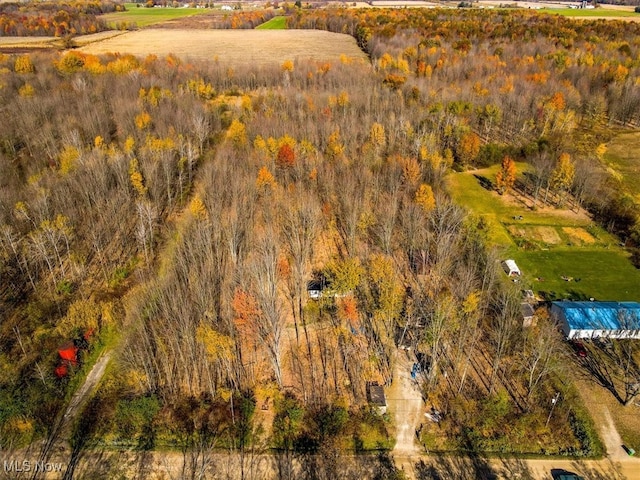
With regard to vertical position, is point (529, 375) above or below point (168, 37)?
below

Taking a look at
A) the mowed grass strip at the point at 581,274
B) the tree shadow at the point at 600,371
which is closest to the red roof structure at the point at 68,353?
the tree shadow at the point at 600,371

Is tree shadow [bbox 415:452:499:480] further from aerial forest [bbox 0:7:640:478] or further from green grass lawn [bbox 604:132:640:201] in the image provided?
green grass lawn [bbox 604:132:640:201]

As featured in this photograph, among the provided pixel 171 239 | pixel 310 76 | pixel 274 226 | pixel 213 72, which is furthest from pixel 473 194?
pixel 213 72

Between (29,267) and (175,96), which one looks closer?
(29,267)

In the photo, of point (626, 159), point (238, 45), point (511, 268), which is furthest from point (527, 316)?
point (238, 45)

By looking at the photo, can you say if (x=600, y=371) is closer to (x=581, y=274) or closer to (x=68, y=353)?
(x=581, y=274)

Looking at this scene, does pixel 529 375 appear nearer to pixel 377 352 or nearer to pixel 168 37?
pixel 377 352
